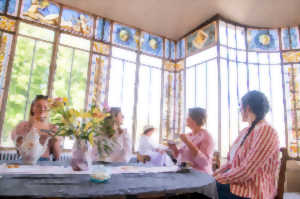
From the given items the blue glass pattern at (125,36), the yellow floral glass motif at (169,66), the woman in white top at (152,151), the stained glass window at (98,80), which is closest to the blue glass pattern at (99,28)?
the blue glass pattern at (125,36)

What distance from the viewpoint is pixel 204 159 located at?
239 cm

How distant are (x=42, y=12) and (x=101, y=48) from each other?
157 centimetres

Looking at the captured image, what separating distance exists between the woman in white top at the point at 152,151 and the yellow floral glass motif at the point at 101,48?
7.89 feet

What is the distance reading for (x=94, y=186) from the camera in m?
1.23

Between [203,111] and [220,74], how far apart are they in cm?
304

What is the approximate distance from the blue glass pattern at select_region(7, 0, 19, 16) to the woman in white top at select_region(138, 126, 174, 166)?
13.1 ft

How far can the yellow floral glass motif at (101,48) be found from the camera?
18.4 ft

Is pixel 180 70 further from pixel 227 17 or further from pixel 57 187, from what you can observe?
pixel 57 187

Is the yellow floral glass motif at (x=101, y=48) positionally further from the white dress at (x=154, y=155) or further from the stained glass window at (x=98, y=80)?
the white dress at (x=154, y=155)

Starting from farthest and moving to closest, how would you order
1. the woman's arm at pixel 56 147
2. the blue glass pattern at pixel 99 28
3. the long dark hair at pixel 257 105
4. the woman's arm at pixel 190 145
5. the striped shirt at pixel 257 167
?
the blue glass pattern at pixel 99 28
the woman's arm at pixel 190 145
the woman's arm at pixel 56 147
the long dark hair at pixel 257 105
the striped shirt at pixel 257 167

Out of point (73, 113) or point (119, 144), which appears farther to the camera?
point (119, 144)

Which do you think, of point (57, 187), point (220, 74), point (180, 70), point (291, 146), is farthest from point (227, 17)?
point (57, 187)

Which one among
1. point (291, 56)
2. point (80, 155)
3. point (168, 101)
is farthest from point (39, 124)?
point (291, 56)

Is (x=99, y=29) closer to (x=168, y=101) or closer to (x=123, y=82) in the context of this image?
(x=123, y=82)
